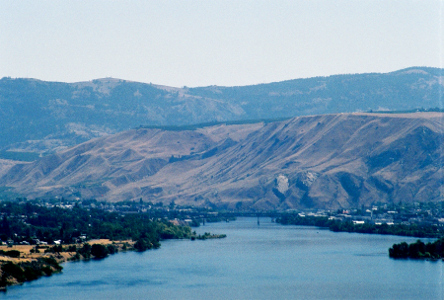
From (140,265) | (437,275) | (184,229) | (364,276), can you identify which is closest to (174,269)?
(140,265)

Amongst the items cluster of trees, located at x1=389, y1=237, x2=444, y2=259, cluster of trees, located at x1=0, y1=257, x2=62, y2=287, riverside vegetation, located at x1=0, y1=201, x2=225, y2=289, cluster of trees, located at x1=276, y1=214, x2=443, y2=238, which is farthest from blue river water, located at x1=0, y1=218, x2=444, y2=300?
cluster of trees, located at x1=276, y1=214, x2=443, y2=238

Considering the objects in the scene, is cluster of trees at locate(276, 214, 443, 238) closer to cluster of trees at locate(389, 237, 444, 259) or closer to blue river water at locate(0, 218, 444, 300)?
blue river water at locate(0, 218, 444, 300)

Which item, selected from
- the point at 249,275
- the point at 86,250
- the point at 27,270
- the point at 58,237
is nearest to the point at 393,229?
the point at 58,237

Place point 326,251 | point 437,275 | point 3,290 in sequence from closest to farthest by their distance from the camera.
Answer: point 3,290
point 437,275
point 326,251

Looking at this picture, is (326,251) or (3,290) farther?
(326,251)

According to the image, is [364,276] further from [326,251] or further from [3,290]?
[3,290]

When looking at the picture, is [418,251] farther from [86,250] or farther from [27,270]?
[27,270]
